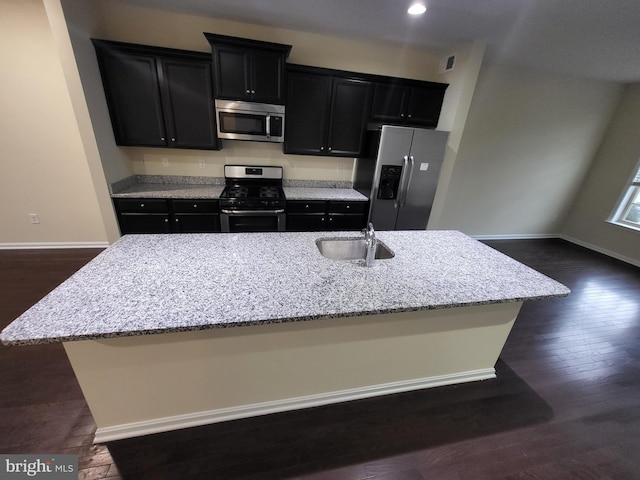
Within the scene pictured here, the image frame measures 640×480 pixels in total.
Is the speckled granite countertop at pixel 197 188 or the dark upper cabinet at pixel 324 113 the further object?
the dark upper cabinet at pixel 324 113

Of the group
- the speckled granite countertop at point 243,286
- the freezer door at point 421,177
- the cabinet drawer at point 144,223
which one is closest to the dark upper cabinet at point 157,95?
the cabinet drawer at point 144,223

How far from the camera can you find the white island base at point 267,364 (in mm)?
1187

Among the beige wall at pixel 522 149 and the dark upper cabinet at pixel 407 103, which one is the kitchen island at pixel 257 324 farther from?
the beige wall at pixel 522 149

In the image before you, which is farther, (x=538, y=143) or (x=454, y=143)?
Result: (x=538, y=143)

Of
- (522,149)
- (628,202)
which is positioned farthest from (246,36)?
(628,202)

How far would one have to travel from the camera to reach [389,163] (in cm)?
297

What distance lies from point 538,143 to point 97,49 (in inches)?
→ 230

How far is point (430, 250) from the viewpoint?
5.86 ft

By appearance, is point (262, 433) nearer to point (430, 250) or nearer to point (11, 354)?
point (430, 250)

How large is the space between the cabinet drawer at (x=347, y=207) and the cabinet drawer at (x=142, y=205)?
1910 millimetres

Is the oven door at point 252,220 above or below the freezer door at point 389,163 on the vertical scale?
below

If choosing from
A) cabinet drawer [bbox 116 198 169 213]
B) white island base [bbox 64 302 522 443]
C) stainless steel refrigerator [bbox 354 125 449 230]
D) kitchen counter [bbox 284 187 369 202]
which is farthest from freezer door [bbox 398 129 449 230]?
cabinet drawer [bbox 116 198 169 213]

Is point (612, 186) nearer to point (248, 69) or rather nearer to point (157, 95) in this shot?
point (248, 69)

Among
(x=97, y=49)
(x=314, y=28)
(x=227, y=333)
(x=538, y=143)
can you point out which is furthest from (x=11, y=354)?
(x=538, y=143)
